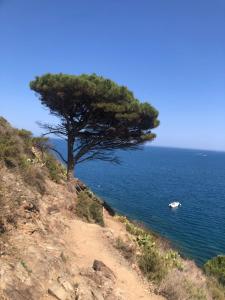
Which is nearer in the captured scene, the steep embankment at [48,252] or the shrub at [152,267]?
the steep embankment at [48,252]

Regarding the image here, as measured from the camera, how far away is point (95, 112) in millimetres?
22266

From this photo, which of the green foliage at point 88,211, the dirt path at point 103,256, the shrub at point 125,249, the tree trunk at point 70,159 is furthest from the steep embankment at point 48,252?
the tree trunk at point 70,159

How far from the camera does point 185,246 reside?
94.5 ft

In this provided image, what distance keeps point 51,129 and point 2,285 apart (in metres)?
18.6

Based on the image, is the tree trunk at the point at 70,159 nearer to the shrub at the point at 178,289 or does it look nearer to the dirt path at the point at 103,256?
the dirt path at the point at 103,256

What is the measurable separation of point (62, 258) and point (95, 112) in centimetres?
1424

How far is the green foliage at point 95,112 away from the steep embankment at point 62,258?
7.03m

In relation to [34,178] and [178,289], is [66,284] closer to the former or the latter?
[178,289]

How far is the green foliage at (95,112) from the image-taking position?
21.3 meters

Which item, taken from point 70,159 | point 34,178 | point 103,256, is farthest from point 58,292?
point 70,159

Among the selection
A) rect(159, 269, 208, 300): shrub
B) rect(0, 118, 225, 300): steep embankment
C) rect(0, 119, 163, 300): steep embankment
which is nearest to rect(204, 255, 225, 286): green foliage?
rect(0, 118, 225, 300): steep embankment

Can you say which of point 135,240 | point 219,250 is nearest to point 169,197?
point 219,250

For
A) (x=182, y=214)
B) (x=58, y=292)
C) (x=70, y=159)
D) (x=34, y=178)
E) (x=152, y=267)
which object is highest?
(x=70, y=159)

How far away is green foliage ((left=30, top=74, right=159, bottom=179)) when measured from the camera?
21297 millimetres
